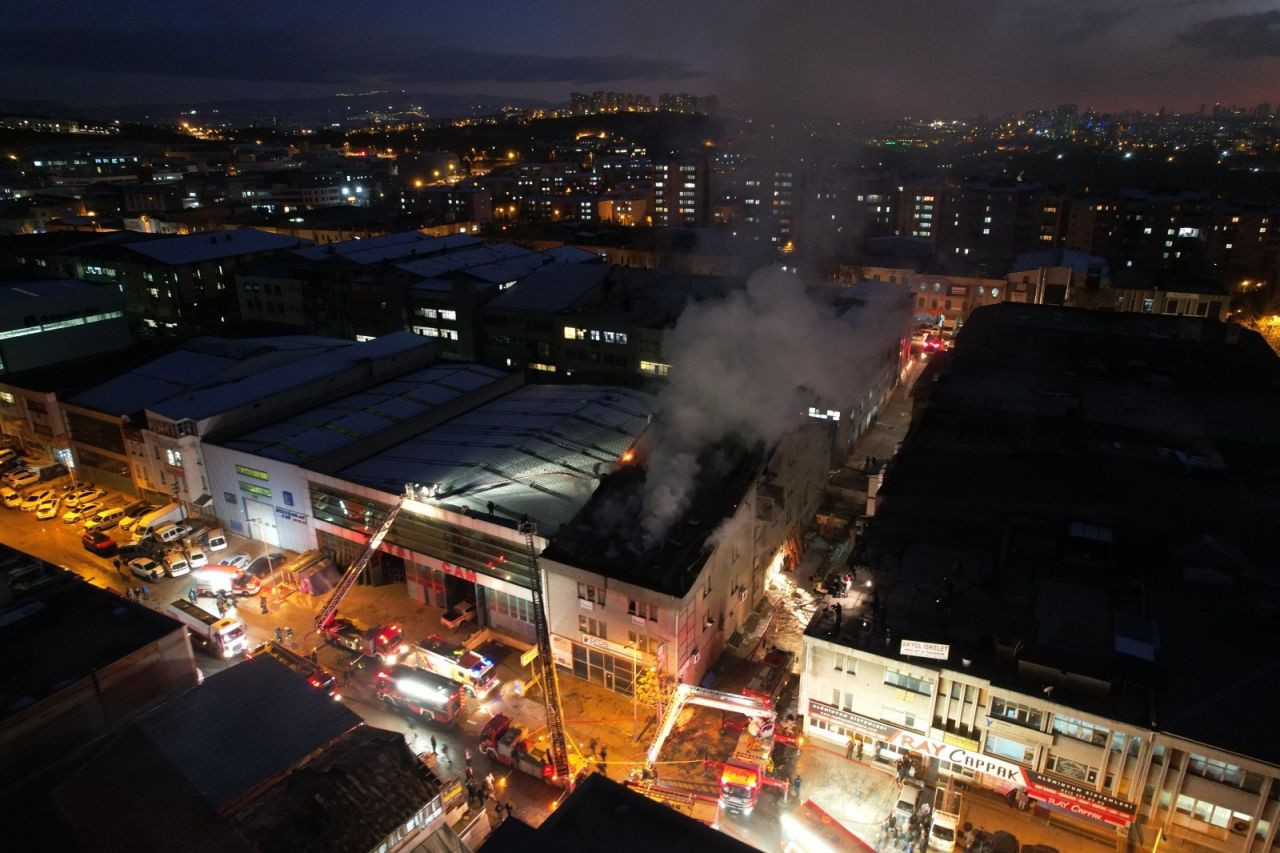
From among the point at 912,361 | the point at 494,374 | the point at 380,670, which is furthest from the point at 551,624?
the point at 912,361

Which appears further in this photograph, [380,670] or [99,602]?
[380,670]

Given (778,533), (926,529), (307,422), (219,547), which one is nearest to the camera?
(926,529)

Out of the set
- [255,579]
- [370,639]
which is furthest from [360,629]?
[255,579]

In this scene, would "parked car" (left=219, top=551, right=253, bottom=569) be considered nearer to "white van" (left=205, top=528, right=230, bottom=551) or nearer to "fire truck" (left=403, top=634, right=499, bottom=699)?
"white van" (left=205, top=528, right=230, bottom=551)

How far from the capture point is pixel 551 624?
1936 cm

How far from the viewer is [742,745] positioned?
15977mm

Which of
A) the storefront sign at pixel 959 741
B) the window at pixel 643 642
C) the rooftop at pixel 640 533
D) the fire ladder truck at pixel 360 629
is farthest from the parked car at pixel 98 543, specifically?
the storefront sign at pixel 959 741

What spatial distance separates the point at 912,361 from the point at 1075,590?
29.5m

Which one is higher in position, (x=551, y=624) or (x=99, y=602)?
(x=99, y=602)

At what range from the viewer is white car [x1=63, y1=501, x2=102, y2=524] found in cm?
2678

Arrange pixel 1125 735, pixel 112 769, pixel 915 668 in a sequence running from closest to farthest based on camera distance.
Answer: pixel 112 769, pixel 1125 735, pixel 915 668

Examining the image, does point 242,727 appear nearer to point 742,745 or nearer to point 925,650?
point 742,745

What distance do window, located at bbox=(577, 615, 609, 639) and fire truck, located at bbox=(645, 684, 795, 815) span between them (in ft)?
7.52

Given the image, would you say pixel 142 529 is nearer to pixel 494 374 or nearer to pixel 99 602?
pixel 99 602
